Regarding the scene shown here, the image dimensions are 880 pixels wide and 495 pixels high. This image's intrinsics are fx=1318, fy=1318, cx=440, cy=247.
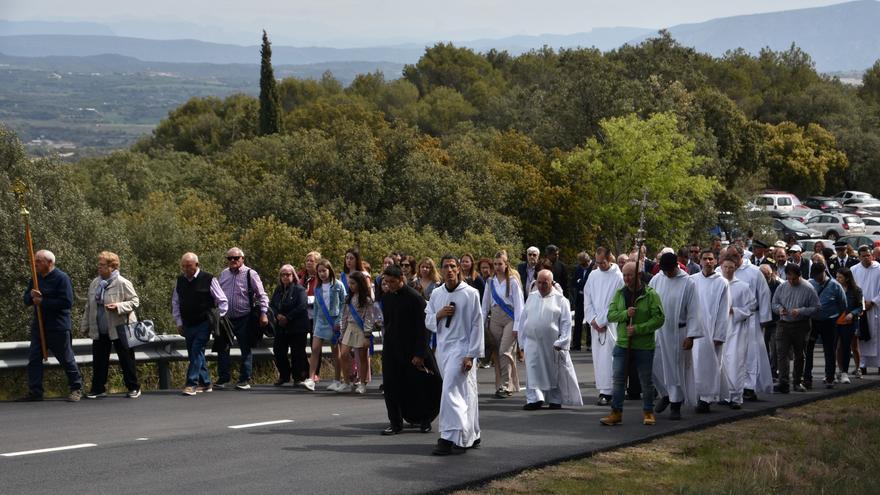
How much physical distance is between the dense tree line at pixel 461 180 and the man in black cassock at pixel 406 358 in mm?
26252

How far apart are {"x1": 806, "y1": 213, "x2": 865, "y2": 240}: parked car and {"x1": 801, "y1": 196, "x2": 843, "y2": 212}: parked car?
7.75 meters

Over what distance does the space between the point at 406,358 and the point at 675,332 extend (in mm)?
3594

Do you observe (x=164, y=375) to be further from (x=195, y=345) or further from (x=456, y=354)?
(x=456, y=354)

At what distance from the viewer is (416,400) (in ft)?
45.1

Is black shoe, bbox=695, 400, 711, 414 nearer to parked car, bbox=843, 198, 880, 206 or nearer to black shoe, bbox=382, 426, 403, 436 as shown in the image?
black shoe, bbox=382, 426, 403, 436

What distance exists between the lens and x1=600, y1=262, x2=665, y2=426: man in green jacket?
14328 millimetres

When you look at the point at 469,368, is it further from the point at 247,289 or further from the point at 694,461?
the point at 247,289

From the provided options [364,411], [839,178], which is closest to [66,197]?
[364,411]

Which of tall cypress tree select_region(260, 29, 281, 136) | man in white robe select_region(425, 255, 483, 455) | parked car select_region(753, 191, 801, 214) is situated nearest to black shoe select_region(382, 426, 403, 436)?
man in white robe select_region(425, 255, 483, 455)

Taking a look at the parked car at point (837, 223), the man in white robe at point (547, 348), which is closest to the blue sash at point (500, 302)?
the man in white robe at point (547, 348)

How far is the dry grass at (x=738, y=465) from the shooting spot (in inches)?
451

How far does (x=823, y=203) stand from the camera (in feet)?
279

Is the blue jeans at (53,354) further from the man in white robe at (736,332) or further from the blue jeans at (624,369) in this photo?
the man in white robe at (736,332)

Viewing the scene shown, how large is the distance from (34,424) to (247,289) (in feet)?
15.9
